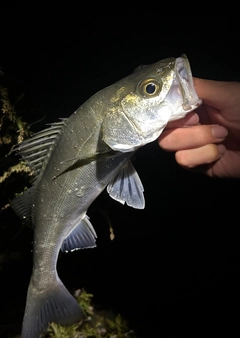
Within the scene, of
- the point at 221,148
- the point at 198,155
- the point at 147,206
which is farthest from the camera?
the point at 147,206

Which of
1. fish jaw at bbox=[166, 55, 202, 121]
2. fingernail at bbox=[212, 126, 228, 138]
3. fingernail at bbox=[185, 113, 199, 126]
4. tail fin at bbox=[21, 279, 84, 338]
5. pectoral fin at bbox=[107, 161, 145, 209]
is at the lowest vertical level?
tail fin at bbox=[21, 279, 84, 338]

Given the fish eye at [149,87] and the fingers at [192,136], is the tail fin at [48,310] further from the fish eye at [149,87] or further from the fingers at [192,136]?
the fish eye at [149,87]

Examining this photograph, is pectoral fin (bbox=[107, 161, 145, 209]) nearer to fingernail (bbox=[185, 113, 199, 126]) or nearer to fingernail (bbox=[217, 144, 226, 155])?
fingernail (bbox=[185, 113, 199, 126])

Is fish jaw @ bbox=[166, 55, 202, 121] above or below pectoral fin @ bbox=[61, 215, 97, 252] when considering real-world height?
above

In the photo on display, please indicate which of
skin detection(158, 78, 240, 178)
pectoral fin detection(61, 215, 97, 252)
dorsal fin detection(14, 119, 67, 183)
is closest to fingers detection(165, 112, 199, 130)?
skin detection(158, 78, 240, 178)

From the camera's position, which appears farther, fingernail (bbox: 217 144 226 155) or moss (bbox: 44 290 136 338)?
moss (bbox: 44 290 136 338)

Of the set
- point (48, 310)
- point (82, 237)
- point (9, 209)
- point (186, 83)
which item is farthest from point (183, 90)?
point (9, 209)

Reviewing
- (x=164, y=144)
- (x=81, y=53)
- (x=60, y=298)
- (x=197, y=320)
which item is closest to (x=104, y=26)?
(x=81, y=53)

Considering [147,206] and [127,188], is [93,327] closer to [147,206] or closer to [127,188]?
[147,206]
